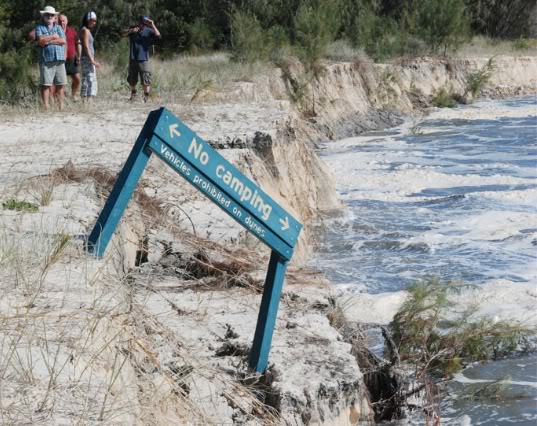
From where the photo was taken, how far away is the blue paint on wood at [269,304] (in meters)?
4.48

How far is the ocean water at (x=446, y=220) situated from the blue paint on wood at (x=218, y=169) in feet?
8.16

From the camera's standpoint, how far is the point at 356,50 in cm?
2805

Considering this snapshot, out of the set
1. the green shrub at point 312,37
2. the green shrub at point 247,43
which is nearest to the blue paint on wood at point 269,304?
the green shrub at point 247,43

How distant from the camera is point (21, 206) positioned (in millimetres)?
6668

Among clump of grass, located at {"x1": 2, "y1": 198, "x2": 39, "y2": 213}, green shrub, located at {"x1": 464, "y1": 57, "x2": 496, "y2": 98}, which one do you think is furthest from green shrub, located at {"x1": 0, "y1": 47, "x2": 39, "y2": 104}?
green shrub, located at {"x1": 464, "y1": 57, "x2": 496, "y2": 98}

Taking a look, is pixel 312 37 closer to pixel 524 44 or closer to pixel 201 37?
pixel 201 37

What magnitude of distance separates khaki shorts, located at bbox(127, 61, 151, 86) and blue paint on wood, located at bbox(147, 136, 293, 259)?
1120cm

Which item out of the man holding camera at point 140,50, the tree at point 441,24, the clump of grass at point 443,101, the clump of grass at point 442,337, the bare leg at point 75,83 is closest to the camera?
the clump of grass at point 442,337

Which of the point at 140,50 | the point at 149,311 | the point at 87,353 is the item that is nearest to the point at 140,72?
the point at 140,50

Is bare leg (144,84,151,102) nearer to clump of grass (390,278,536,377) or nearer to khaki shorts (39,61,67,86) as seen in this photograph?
khaki shorts (39,61,67,86)

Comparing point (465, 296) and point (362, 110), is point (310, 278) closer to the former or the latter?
point (465, 296)

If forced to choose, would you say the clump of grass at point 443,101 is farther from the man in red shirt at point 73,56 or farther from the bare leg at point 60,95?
the bare leg at point 60,95

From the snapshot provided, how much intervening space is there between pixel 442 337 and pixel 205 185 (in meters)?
3.18

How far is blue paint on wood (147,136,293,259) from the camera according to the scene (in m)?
4.25
